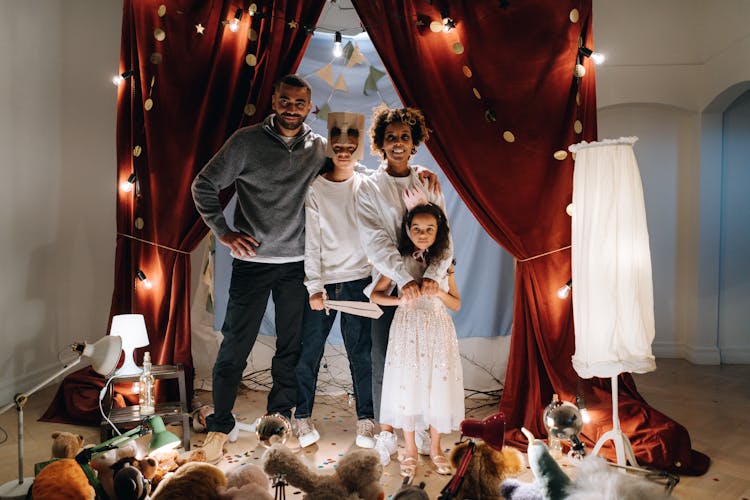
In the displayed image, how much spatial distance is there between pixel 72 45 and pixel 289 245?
208cm

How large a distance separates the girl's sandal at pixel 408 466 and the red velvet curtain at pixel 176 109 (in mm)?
1311

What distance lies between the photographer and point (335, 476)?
1.73 meters

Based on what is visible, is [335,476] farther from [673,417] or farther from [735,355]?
[735,355]

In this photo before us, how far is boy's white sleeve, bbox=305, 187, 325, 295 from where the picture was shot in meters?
2.78

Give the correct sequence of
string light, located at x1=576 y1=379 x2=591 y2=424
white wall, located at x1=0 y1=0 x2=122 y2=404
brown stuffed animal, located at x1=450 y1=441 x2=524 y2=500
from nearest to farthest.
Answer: brown stuffed animal, located at x1=450 y1=441 x2=524 y2=500, string light, located at x1=576 y1=379 x2=591 y2=424, white wall, located at x1=0 y1=0 x2=122 y2=404

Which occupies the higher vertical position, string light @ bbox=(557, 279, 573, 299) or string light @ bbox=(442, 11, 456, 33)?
string light @ bbox=(442, 11, 456, 33)

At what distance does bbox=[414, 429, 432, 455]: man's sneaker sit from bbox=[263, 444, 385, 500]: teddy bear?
992 mm

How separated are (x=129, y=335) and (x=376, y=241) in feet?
4.05

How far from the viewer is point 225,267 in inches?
149

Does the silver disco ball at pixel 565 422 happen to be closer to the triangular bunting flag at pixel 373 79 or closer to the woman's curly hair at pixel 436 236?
the woman's curly hair at pixel 436 236

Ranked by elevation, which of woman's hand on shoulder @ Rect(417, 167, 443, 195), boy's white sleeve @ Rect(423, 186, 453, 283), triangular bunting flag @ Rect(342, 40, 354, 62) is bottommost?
boy's white sleeve @ Rect(423, 186, 453, 283)

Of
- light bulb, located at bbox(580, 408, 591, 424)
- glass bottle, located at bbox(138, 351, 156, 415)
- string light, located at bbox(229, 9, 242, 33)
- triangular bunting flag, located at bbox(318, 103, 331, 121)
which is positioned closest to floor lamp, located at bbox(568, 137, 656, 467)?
light bulb, located at bbox(580, 408, 591, 424)

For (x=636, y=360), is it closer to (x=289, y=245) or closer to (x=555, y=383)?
(x=555, y=383)

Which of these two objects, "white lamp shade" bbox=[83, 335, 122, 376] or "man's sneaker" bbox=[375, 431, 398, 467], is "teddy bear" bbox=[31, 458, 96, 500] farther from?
"man's sneaker" bbox=[375, 431, 398, 467]
